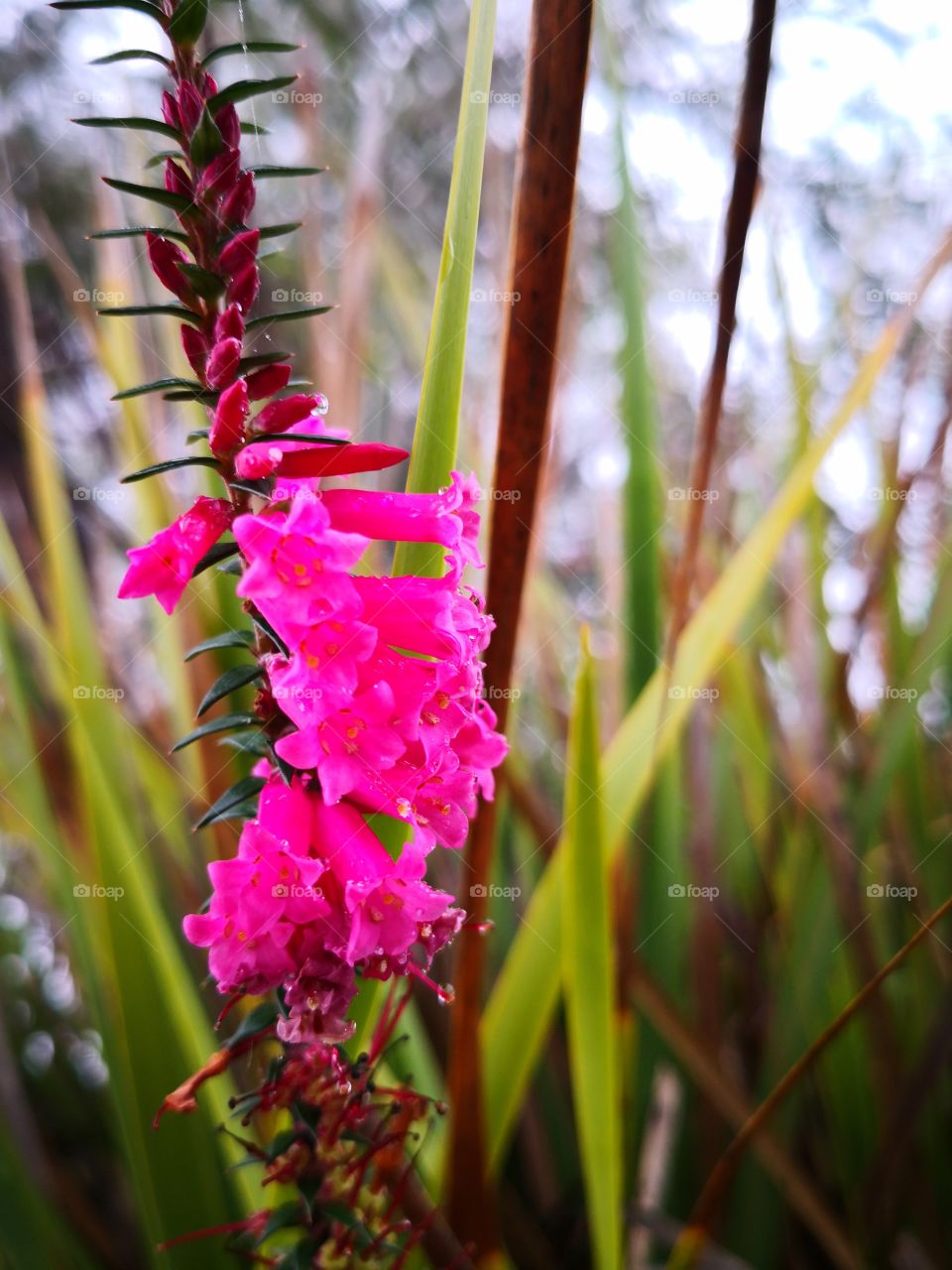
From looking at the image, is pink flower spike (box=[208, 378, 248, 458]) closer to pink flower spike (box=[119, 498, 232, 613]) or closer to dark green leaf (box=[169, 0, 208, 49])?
pink flower spike (box=[119, 498, 232, 613])

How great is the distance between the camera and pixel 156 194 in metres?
0.50

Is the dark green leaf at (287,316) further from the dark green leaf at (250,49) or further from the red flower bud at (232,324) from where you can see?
the dark green leaf at (250,49)

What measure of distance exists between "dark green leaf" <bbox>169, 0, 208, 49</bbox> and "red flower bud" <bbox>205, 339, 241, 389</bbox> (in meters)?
0.16

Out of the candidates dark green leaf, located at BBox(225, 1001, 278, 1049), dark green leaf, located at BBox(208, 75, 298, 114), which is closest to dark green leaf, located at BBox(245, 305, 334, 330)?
dark green leaf, located at BBox(208, 75, 298, 114)

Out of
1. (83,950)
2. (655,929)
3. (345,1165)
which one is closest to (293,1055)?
(345,1165)

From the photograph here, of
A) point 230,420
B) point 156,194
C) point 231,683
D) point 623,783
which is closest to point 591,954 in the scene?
point 623,783

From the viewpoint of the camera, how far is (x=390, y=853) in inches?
24.5

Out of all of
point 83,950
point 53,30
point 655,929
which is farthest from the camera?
point 53,30

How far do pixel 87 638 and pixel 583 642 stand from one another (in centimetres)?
56

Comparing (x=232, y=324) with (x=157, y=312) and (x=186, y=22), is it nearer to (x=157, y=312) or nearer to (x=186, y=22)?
(x=157, y=312)

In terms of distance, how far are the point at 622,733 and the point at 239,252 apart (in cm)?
62

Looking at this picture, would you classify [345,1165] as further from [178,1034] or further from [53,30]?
[53,30]

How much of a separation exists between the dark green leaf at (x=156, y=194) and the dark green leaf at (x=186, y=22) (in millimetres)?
77

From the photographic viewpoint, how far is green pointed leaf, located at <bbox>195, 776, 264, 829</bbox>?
0.53 m
